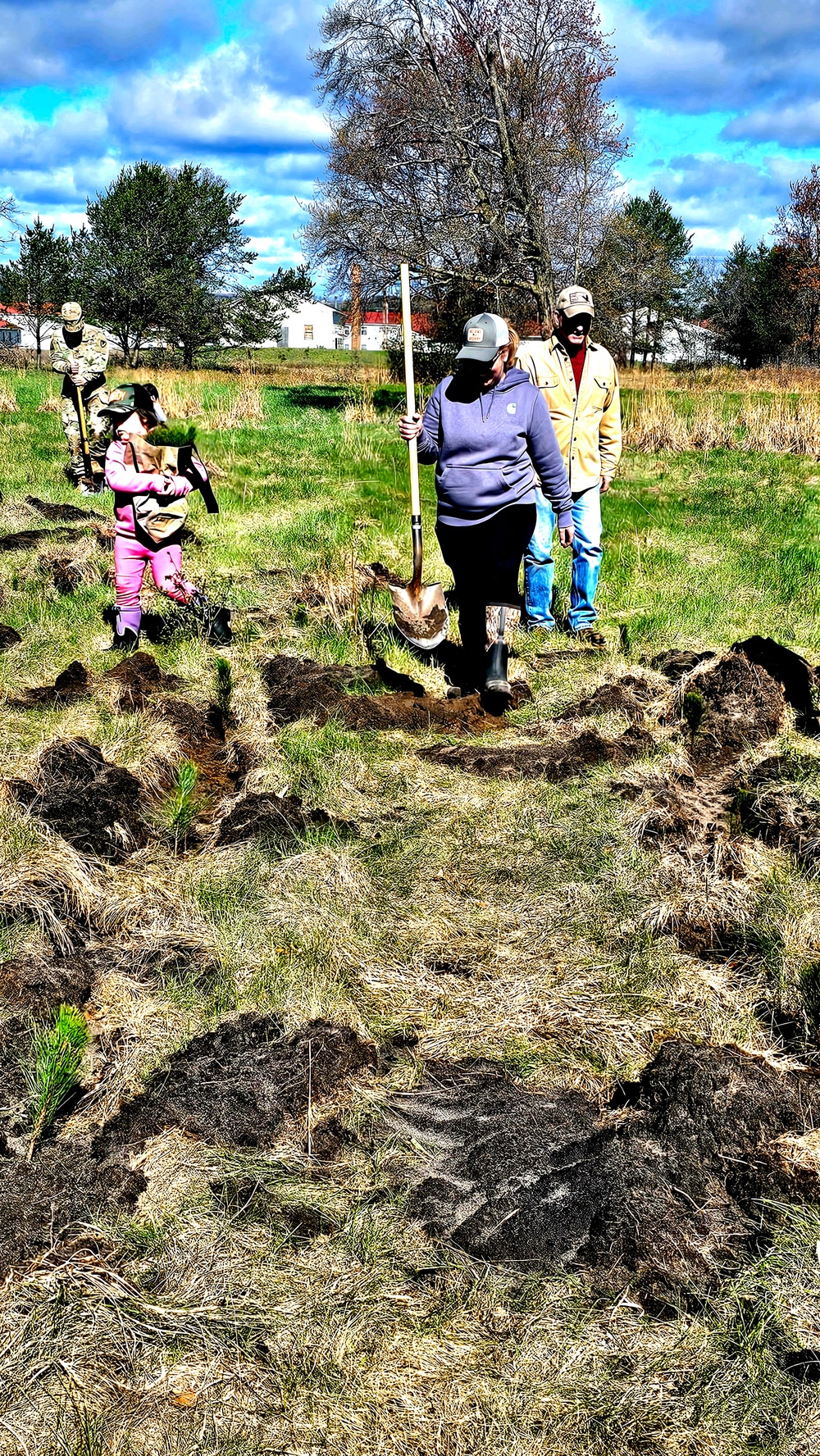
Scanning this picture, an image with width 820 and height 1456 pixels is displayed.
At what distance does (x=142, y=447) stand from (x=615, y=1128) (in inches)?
174

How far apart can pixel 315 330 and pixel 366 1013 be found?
87.0m

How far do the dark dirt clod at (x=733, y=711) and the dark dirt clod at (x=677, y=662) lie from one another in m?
0.23

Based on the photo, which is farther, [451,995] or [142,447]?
[142,447]

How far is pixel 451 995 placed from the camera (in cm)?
331

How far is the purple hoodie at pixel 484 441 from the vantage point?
5129mm

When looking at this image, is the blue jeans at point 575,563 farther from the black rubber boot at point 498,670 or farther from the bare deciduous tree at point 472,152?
the bare deciduous tree at point 472,152

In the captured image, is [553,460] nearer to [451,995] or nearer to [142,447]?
[142,447]

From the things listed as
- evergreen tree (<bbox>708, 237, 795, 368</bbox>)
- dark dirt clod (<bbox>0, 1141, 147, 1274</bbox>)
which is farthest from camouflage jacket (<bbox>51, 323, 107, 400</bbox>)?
evergreen tree (<bbox>708, 237, 795, 368</bbox>)

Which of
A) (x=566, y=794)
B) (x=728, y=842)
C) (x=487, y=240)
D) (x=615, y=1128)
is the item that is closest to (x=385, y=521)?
(x=566, y=794)

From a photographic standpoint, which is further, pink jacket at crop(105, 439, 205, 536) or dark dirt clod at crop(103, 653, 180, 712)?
pink jacket at crop(105, 439, 205, 536)

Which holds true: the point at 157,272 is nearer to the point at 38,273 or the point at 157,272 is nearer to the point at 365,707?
the point at 38,273

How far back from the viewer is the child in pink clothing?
5871mm

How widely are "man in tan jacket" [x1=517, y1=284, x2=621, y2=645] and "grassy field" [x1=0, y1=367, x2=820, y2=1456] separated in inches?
15.0

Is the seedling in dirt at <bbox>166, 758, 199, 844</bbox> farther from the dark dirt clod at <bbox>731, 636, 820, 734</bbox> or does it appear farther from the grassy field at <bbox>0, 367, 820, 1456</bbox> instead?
the dark dirt clod at <bbox>731, 636, 820, 734</bbox>
